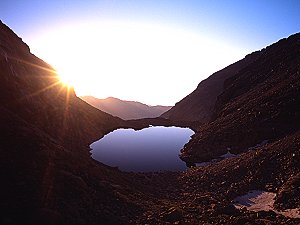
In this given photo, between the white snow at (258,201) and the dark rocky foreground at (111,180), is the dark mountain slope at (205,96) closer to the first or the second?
the dark rocky foreground at (111,180)

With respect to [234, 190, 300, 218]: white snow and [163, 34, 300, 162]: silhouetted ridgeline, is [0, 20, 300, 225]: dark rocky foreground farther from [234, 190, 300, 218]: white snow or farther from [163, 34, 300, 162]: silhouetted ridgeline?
[234, 190, 300, 218]: white snow

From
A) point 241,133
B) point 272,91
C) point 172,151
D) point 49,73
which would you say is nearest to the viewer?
point 241,133

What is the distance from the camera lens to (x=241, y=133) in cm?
5594

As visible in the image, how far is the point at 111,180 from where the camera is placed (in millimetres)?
37000

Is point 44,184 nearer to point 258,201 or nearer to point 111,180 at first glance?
point 111,180

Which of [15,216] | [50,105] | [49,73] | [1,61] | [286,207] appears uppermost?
[49,73]

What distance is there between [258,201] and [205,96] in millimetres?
119404

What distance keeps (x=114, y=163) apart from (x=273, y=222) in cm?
3718

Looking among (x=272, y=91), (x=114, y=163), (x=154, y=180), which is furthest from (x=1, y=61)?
(x=272, y=91)

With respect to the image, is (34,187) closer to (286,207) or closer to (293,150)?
(286,207)

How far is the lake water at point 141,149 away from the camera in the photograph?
2274 inches

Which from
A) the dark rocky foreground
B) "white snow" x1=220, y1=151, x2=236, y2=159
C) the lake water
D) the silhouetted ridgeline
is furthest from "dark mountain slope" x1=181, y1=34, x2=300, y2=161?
the lake water

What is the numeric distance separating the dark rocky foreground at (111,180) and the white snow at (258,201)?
2.78ft

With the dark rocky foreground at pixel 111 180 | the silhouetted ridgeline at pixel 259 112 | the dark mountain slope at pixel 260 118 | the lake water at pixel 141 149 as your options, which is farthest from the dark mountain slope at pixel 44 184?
the silhouetted ridgeline at pixel 259 112
